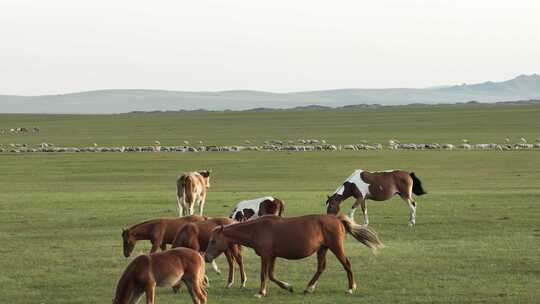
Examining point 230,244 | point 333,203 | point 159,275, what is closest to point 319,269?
point 230,244

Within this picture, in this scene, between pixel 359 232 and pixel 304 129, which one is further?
pixel 304 129

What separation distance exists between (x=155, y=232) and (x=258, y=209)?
11.4 ft

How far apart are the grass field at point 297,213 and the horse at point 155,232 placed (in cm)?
65

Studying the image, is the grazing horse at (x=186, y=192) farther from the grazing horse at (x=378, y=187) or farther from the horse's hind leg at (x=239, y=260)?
the horse's hind leg at (x=239, y=260)

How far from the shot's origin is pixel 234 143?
244 ft

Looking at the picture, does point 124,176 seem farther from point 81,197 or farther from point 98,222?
point 98,222

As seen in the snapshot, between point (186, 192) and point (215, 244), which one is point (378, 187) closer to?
point (186, 192)

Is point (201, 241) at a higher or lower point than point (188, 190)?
higher

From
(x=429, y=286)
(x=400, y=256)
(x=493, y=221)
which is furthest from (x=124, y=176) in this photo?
(x=429, y=286)

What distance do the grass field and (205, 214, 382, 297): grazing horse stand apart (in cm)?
56

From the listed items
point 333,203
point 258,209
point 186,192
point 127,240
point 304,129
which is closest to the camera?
point 127,240

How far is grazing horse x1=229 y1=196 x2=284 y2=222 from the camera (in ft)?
63.6

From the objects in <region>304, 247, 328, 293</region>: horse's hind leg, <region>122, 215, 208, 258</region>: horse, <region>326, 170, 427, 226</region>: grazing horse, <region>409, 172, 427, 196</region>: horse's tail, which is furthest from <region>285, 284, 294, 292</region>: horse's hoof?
<region>409, 172, 427, 196</region>: horse's tail

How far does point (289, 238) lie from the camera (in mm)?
14523
